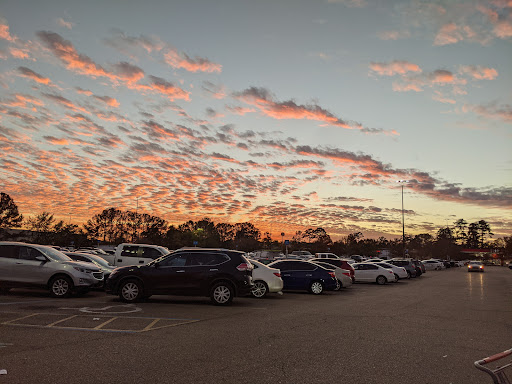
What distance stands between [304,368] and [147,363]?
232cm

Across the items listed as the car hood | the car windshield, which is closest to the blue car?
the car hood

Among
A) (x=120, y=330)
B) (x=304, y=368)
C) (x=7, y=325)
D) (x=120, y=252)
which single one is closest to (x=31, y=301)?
(x=7, y=325)

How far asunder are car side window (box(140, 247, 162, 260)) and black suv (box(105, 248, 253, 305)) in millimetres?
6822

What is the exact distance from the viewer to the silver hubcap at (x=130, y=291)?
45.2 ft

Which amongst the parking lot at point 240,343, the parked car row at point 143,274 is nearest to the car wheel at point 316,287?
the parked car row at point 143,274

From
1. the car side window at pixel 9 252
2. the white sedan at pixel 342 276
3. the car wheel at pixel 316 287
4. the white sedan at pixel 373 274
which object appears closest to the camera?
the car side window at pixel 9 252

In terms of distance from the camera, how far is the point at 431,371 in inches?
247

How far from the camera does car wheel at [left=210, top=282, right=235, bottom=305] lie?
13.9 metres

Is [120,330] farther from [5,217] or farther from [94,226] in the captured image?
[94,226]

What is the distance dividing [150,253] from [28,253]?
265 inches

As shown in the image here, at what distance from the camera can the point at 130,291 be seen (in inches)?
544

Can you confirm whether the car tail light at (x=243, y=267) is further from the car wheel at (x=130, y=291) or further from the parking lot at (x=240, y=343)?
the car wheel at (x=130, y=291)

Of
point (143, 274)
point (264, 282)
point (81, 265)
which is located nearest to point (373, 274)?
point (264, 282)

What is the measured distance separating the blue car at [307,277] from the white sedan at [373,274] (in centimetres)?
1033
